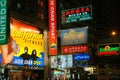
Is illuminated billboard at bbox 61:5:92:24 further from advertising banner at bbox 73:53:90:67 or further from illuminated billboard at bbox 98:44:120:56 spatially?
illuminated billboard at bbox 98:44:120:56

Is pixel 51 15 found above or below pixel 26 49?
above

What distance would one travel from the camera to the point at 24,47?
4019cm

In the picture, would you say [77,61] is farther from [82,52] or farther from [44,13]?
[44,13]

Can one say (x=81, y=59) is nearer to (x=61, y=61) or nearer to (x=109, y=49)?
(x=61, y=61)

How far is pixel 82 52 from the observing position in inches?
1593

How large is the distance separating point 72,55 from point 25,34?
716 centimetres

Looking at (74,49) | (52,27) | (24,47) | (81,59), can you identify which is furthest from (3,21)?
(81,59)

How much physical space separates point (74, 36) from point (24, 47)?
674 centimetres

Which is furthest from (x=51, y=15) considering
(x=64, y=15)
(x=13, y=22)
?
(x=13, y=22)

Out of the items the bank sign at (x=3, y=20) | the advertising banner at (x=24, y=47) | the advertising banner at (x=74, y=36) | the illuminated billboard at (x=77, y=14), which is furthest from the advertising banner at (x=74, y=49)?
the bank sign at (x=3, y=20)

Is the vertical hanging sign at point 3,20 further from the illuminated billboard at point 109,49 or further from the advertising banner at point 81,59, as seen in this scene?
the illuminated billboard at point 109,49

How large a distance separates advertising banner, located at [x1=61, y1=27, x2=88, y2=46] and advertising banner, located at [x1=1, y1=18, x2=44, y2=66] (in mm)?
3766

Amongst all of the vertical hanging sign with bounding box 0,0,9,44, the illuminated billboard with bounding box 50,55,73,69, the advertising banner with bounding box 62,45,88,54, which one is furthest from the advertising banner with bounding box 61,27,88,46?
the vertical hanging sign with bounding box 0,0,9,44

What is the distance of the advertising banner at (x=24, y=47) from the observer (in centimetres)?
3578
